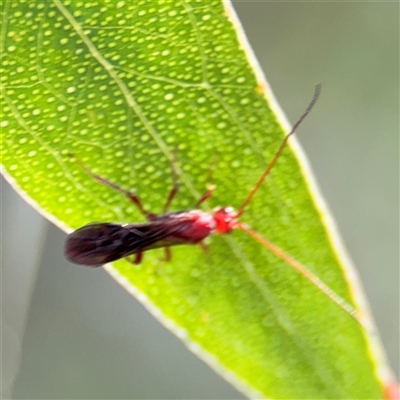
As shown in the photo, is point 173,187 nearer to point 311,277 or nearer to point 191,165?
point 191,165

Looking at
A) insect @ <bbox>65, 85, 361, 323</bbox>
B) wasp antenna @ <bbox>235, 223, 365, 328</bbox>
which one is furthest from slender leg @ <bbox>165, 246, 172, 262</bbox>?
wasp antenna @ <bbox>235, 223, 365, 328</bbox>

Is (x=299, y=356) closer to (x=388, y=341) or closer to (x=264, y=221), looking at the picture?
(x=264, y=221)

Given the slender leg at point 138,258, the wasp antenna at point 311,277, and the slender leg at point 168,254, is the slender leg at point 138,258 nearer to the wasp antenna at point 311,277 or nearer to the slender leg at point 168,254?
the slender leg at point 168,254

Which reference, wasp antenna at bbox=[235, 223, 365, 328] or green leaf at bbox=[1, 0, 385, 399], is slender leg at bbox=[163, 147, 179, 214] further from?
wasp antenna at bbox=[235, 223, 365, 328]

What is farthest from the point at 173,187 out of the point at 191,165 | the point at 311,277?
the point at 311,277

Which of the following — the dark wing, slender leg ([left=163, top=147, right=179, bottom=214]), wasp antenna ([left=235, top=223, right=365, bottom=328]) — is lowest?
wasp antenna ([left=235, top=223, right=365, bottom=328])

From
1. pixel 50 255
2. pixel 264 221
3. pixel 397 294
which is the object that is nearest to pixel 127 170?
pixel 264 221

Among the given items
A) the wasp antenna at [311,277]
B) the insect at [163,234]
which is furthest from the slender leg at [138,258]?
the wasp antenna at [311,277]
